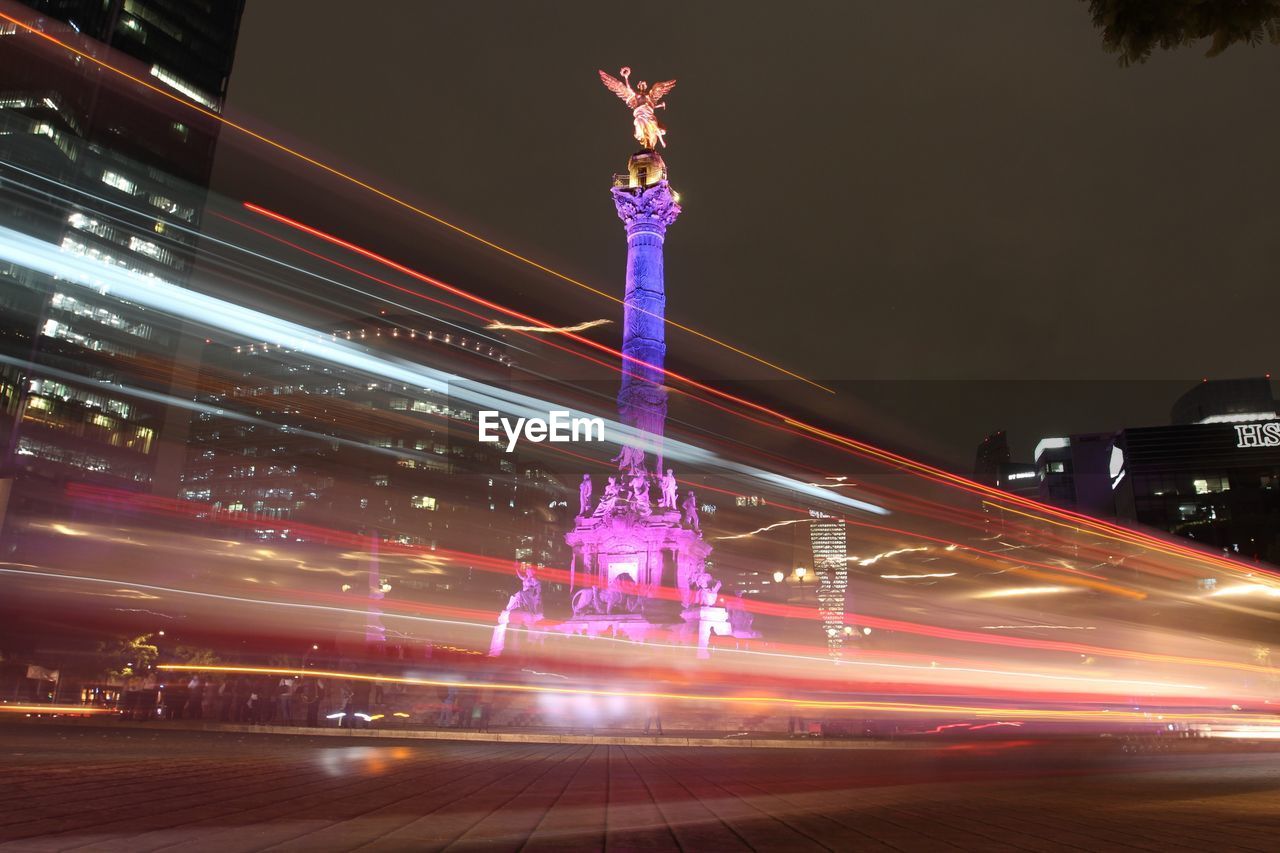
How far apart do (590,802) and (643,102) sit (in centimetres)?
5158

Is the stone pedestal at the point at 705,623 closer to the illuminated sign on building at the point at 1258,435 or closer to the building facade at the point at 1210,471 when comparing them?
the building facade at the point at 1210,471

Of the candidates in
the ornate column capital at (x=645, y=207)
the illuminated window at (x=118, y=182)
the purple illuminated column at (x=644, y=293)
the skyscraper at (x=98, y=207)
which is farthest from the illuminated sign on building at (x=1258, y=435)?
the illuminated window at (x=118, y=182)

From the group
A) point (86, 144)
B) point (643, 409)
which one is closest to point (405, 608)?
point (643, 409)

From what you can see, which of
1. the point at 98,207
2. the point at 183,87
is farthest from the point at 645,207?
the point at 183,87

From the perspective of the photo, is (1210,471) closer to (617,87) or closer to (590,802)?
(617,87)

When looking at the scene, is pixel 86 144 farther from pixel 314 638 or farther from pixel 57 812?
pixel 57 812

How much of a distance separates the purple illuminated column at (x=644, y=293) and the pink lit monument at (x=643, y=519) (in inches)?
2.2

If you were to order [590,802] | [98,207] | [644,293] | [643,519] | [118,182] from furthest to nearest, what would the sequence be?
[118,182] < [98,207] < [644,293] < [643,519] < [590,802]

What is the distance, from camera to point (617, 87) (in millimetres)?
52125

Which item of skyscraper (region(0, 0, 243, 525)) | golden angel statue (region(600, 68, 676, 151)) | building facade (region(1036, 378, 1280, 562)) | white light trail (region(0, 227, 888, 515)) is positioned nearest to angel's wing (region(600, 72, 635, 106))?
golden angel statue (region(600, 68, 676, 151))

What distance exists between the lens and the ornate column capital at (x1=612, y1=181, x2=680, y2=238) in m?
49.4

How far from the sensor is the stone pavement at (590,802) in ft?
14.4

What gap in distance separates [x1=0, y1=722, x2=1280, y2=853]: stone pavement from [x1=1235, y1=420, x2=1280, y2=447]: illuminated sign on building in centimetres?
8408

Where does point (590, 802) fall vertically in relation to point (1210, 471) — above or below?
below
